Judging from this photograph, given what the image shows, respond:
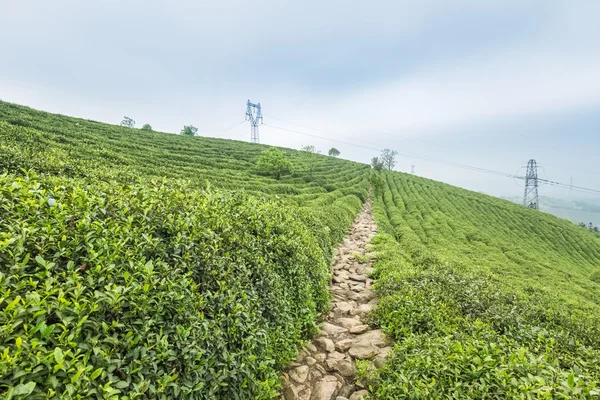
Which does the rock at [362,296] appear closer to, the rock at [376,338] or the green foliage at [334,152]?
the rock at [376,338]

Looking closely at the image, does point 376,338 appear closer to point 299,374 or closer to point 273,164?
point 299,374

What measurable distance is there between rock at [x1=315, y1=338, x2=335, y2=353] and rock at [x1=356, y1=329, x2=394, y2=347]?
62 cm

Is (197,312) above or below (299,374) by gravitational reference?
above

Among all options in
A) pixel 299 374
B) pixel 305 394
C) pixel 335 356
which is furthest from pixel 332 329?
pixel 305 394

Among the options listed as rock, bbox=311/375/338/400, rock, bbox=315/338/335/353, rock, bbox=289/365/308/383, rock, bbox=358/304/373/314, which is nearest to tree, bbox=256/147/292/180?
rock, bbox=358/304/373/314

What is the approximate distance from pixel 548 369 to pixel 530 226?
52269 mm

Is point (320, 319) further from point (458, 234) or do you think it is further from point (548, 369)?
point (458, 234)

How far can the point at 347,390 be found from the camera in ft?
15.7

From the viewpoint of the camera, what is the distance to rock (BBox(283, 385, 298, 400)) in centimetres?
451

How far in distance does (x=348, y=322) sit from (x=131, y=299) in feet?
18.2

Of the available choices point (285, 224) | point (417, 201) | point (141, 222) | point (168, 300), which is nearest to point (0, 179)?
point (141, 222)

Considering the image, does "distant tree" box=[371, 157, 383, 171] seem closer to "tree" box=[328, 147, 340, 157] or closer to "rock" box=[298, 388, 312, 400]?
"tree" box=[328, 147, 340, 157]

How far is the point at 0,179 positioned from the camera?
10.2 ft

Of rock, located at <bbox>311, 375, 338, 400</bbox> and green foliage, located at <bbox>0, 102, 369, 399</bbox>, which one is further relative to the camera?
rock, located at <bbox>311, 375, 338, 400</bbox>
